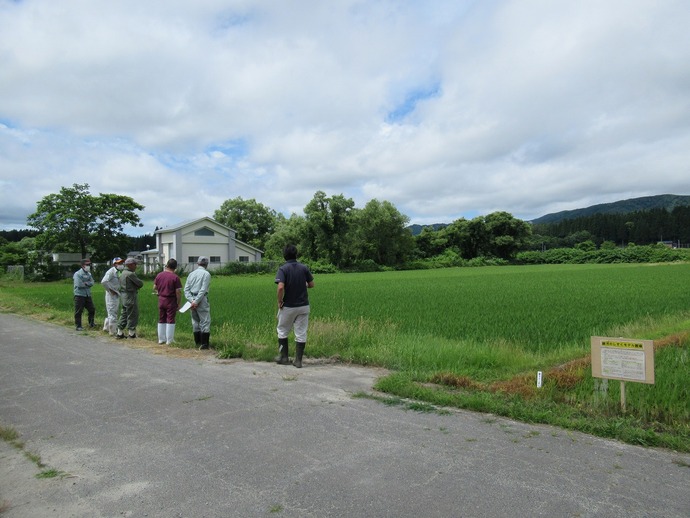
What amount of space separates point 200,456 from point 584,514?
2.74 m

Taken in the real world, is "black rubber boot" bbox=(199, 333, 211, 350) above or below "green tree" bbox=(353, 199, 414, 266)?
below

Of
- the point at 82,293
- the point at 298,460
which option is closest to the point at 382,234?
the point at 82,293

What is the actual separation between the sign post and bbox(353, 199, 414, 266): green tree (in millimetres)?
60802

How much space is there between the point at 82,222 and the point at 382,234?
130 ft

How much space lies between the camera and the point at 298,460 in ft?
11.9

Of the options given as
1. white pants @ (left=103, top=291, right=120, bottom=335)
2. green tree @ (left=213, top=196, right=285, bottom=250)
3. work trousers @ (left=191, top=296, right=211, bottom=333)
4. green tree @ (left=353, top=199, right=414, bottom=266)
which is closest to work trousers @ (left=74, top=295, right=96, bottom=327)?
white pants @ (left=103, top=291, right=120, bottom=335)

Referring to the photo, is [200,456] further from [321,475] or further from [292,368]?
[292,368]

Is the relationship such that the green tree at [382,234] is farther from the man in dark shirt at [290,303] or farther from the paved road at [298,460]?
the paved road at [298,460]

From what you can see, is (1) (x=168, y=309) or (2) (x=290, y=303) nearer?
(2) (x=290, y=303)

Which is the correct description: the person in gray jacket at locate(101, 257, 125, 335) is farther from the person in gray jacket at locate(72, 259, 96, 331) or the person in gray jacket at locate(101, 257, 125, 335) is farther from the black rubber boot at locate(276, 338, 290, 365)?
the black rubber boot at locate(276, 338, 290, 365)

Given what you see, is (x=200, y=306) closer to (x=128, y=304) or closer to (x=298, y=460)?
(x=128, y=304)

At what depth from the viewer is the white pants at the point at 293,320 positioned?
740cm

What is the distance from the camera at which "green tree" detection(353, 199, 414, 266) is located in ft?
221

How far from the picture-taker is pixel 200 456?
3721mm
